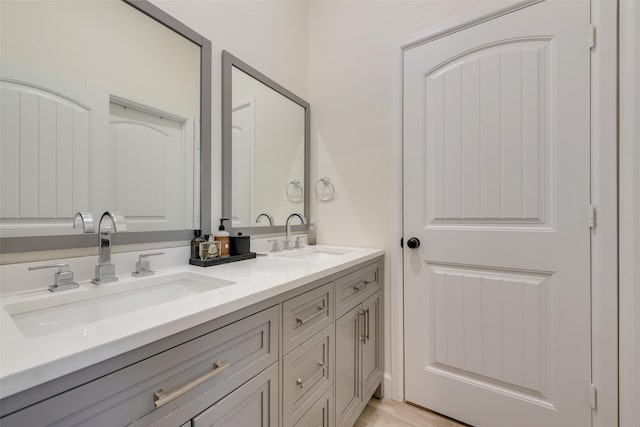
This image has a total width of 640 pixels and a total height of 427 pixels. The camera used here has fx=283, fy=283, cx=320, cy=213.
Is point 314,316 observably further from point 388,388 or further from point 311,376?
point 388,388

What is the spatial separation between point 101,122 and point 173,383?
0.90m

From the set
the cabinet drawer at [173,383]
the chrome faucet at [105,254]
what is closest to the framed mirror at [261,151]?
the chrome faucet at [105,254]

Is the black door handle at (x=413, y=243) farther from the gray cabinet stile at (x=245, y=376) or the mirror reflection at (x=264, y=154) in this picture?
the mirror reflection at (x=264, y=154)

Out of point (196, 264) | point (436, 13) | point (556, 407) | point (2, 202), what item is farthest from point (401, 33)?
point (556, 407)

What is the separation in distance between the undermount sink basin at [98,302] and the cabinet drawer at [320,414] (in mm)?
572

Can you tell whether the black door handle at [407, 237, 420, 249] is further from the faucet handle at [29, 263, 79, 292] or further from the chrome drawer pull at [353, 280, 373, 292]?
the faucet handle at [29, 263, 79, 292]

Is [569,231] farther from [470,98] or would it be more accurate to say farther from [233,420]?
[233,420]

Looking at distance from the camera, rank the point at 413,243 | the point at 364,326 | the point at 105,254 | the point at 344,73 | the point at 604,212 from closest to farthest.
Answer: the point at 105,254, the point at 604,212, the point at 364,326, the point at 413,243, the point at 344,73

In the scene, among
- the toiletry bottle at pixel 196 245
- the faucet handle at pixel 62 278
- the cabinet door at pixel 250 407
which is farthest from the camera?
the toiletry bottle at pixel 196 245

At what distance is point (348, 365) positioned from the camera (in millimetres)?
1315

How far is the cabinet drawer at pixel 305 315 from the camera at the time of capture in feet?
3.06

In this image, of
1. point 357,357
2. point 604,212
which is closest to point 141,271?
point 357,357

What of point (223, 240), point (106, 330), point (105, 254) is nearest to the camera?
point (106, 330)

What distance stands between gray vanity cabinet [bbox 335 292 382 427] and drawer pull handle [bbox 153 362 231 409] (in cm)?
62
